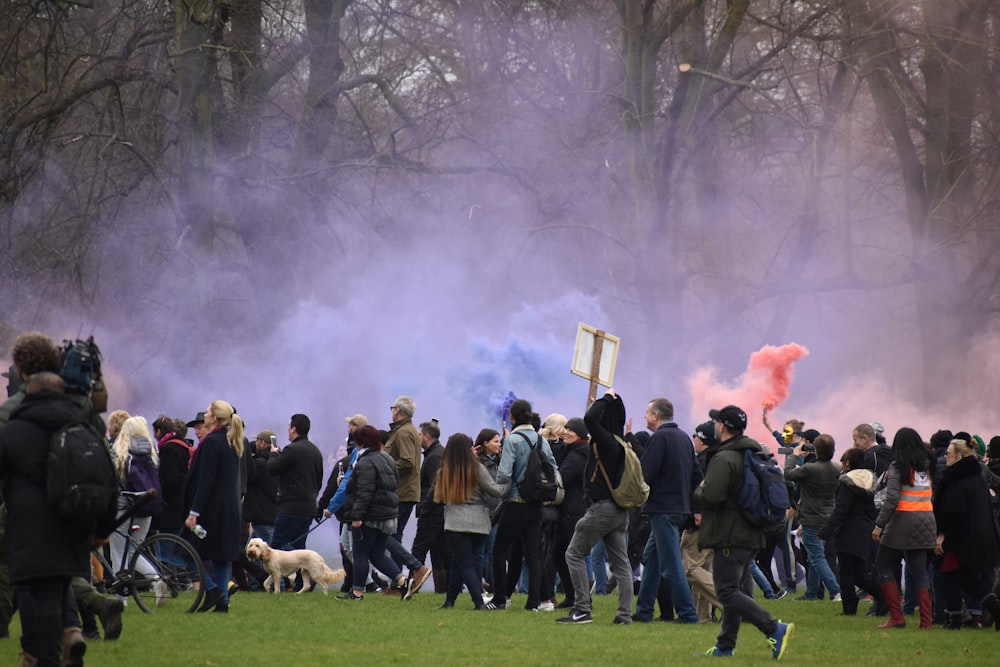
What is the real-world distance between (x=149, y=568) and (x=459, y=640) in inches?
114

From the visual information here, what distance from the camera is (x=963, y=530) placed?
1136cm

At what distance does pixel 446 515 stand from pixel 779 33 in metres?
18.5

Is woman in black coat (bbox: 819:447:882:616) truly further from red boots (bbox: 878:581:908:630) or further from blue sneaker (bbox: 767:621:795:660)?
blue sneaker (bbox: 767:621:795:660)

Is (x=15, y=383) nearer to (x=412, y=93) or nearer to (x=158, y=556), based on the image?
(x=158, y=556)

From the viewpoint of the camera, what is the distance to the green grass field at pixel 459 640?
859cm

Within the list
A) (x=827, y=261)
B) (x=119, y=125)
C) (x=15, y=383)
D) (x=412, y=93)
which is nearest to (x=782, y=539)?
(x=15, y=383)

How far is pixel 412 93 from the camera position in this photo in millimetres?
26766

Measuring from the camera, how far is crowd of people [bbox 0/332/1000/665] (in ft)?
30.6

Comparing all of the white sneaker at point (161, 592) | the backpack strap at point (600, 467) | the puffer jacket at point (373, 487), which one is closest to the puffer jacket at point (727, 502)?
the backpack strap at point (600, 467)

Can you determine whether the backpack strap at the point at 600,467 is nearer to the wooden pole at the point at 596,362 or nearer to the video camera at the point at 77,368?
the wooden pole at the point at 596,362

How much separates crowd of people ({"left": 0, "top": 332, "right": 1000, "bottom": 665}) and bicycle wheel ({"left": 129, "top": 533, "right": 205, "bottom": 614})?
18cm

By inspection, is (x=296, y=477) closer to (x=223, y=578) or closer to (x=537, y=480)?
(x=223, y=578)

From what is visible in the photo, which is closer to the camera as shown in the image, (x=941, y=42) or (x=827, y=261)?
(x=941, y=42)

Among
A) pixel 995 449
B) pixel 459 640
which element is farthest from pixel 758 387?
pixel 459 640
